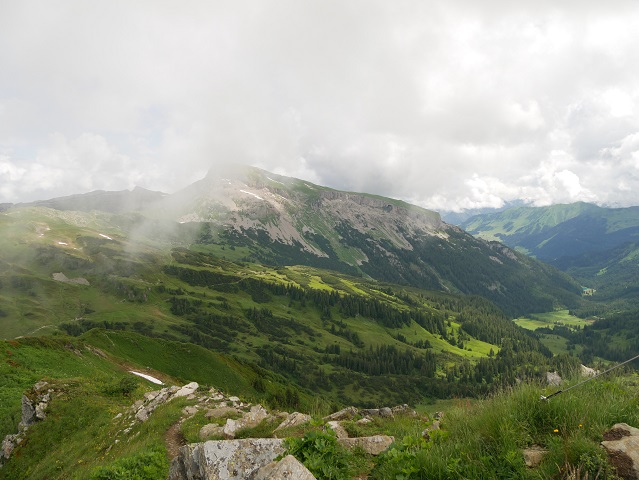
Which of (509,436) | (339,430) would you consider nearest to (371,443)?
(339,430)

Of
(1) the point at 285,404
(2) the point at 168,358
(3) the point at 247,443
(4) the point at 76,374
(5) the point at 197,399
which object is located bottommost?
(1) the point at 285,404

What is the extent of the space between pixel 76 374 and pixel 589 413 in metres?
54.9

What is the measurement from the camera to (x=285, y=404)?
79562 mm

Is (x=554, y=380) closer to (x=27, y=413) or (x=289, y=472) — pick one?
(x=289, y=472)

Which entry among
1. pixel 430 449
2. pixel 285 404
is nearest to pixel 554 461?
pixel 430 449

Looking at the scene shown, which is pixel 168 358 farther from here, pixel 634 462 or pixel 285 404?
pixel 634 462

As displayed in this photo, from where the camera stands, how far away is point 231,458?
9.49 meters

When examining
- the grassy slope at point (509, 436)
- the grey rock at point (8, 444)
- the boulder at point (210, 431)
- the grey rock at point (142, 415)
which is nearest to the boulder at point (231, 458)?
the grassy slope at point (509, 436)

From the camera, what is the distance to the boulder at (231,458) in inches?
361

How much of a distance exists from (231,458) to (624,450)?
29.9ft

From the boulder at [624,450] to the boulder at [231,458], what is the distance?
7.38m

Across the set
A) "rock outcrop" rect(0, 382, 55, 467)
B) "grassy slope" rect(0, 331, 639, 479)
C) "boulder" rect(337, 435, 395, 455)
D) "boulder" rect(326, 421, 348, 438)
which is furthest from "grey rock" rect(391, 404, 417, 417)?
"rock outcrop" rect(0, 382, 55, 467)

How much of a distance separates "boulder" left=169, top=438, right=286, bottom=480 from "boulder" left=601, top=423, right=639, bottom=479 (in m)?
7.38

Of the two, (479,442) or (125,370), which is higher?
(479,442)
